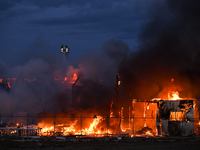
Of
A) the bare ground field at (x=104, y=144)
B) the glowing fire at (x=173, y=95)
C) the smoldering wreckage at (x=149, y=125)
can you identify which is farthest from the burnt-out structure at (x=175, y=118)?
the glowing fire at (x=173, y=95)

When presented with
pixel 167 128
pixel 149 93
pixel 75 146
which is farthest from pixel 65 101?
pixel 75 146

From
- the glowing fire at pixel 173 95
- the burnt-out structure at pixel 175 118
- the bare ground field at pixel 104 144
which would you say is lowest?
the bare ground field at pixel 104 144

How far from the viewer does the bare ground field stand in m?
23.5

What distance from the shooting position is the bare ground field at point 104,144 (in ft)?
76.9

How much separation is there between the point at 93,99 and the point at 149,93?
1413cm

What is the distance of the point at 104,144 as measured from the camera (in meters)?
25.0

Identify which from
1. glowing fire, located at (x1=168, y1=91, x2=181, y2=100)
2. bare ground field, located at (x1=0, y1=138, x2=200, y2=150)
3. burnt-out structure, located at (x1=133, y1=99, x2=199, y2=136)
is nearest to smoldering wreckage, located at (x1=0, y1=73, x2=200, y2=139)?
burnt-out structure, located at (x1=133, y1=99, x2=199, y2=136)

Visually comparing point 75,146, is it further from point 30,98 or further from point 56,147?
point 30,98

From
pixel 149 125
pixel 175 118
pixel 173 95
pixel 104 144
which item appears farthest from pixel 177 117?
pixel 173 95

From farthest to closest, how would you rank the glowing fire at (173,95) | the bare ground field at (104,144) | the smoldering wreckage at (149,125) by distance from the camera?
the glowing fire at (173,95), the smoldering wreckage at (149,125), the bare ground field at (104,144)

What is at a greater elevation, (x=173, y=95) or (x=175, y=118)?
(x=173, y=95)

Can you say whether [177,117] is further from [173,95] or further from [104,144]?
[173,95]

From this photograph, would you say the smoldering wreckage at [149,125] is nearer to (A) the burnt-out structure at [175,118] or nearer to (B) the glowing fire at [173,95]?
(A) the burnt-out structure at [175,118]

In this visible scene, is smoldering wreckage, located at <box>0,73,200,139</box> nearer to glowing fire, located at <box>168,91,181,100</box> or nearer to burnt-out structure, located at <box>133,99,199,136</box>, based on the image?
burnt-out structure, located at <box>133,99,199,136</box>
